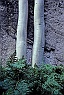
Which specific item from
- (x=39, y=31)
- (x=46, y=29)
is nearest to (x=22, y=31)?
(x=39, y=31)

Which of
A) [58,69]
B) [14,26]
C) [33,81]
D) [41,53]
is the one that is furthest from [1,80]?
[14,26]

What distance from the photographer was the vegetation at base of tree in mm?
2426

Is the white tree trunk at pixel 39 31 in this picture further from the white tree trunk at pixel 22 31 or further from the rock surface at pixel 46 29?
the rock surface at pixel 46 29

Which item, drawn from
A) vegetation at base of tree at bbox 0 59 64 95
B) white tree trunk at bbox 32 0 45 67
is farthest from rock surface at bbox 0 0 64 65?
vegetation at base of tree at bbox 0 59 64 95

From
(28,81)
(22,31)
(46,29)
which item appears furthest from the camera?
(46,29)

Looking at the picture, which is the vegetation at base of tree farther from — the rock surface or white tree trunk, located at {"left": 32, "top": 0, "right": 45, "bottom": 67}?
the rock surface

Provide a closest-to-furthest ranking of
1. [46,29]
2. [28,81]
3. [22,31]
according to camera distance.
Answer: [28,81]
[22,31]
[46,29]

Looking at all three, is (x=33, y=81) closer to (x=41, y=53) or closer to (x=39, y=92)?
(x=39, y=92)

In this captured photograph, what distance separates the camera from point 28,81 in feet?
8.57

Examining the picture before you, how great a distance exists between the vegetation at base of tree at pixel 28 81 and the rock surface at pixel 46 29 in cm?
177

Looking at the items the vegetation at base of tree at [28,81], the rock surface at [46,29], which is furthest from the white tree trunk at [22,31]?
the vegetation at base of tree at [28,81]

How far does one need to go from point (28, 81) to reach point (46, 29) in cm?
223

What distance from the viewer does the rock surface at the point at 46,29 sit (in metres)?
4.63

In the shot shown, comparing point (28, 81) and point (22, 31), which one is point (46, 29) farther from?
point (28, 81)
